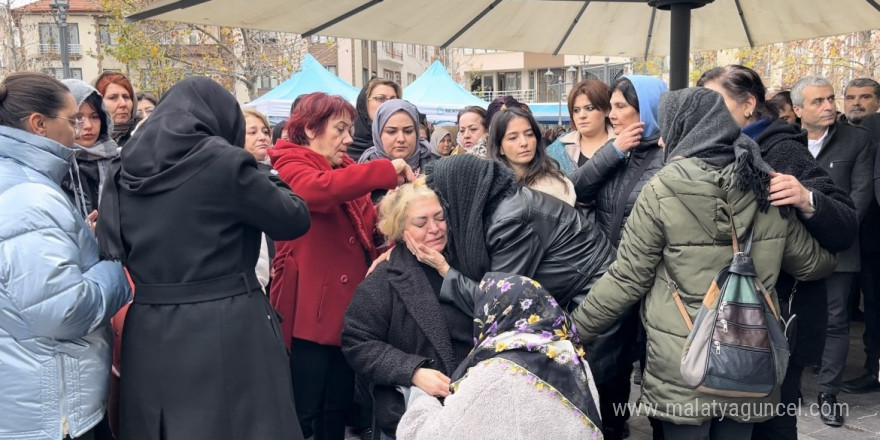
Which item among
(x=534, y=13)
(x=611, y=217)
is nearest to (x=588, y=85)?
(x=534, y=13)

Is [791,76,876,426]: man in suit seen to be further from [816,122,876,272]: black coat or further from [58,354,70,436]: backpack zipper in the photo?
[58,354,70,436]: backpack zipper

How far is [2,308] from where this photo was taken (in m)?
2.29

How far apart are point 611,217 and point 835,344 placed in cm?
205

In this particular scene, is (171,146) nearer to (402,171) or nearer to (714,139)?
(402,171)

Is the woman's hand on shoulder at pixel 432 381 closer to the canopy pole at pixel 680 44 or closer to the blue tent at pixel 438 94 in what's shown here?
the canopy pole at pixel 680 44

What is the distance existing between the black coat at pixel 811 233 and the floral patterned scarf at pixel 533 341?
4.31 ft

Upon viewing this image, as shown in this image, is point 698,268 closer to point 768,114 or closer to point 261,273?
point 768,114

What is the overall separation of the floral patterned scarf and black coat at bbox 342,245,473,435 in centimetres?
31

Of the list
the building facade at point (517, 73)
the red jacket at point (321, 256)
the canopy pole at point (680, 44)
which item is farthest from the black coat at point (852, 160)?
the building facade at point (517, 73)

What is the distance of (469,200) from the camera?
2955 mm

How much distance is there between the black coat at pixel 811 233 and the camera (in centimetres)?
301

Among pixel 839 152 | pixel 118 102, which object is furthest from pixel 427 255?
pixel 839 152

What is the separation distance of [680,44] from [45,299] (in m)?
3.31

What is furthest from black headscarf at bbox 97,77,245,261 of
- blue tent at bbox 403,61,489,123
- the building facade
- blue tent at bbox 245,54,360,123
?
the building facade
